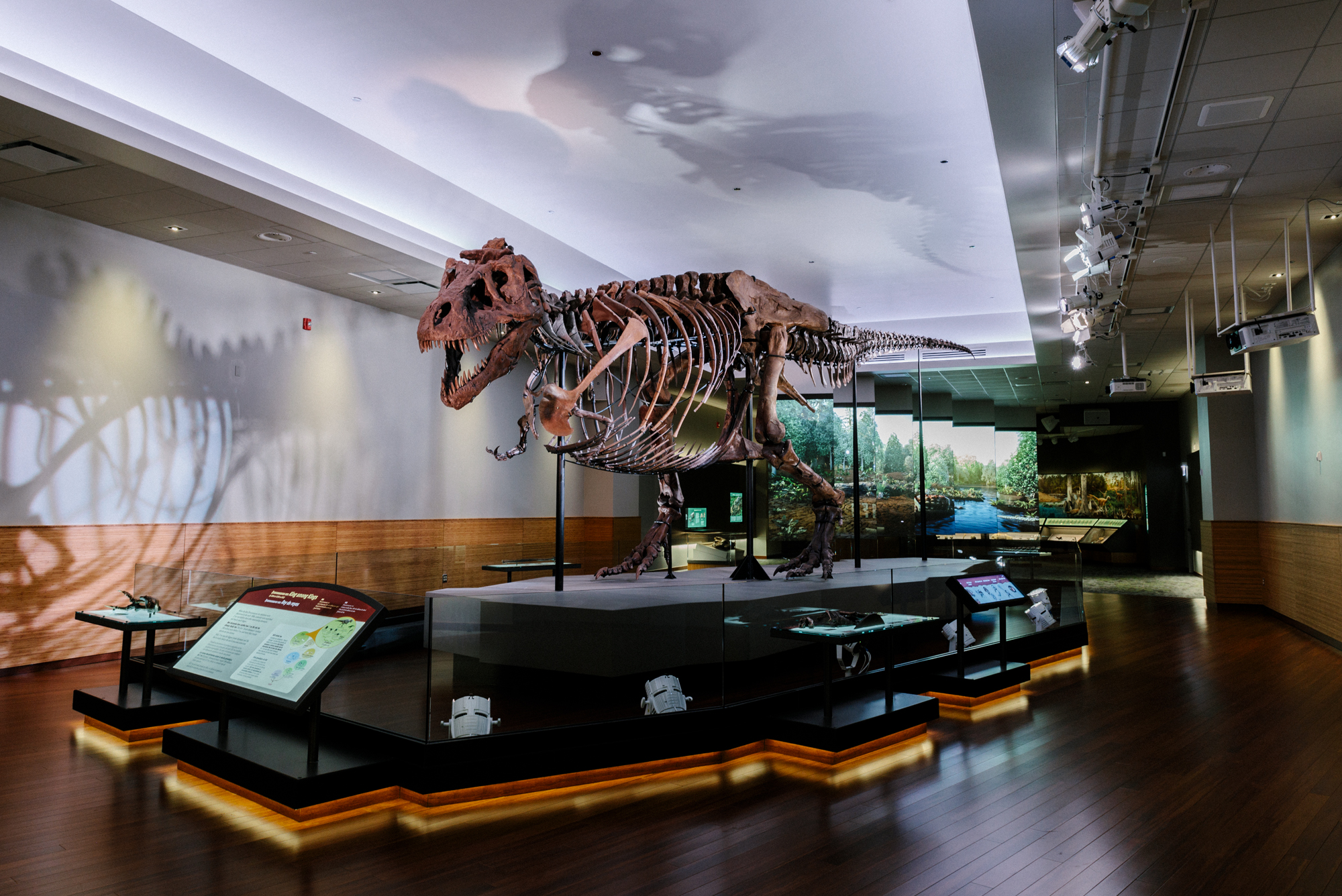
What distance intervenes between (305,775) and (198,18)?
5.22 meters

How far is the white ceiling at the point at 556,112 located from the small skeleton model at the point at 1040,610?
158 inches

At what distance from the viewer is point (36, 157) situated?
6086 mm

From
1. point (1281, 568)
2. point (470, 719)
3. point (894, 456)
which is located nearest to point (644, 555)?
point (470, 719)

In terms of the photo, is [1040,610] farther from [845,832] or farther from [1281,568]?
[1281,568]

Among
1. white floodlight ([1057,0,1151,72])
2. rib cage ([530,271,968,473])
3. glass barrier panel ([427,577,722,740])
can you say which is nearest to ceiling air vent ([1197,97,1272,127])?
white floodlight ([1057,0,1151,72])

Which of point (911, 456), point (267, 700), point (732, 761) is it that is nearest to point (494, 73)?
point (267, 700)

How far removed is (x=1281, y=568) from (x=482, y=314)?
10.7 metres

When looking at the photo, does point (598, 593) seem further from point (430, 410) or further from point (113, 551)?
point (430, 410)

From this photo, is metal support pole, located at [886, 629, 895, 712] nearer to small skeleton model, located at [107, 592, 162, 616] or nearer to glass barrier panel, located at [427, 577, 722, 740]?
glass barrier panel, located at [427, 577, 722, 740]

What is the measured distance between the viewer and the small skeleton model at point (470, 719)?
4047 millimetres

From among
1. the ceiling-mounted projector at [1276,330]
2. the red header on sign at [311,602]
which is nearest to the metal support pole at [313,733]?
the red header on sign at [311,602]

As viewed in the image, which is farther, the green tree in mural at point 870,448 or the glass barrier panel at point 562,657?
the green tree in mural at point 870,448

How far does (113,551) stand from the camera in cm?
772

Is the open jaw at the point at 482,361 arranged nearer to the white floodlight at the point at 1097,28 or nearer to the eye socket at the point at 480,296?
the eye socket at the point at 480,296
